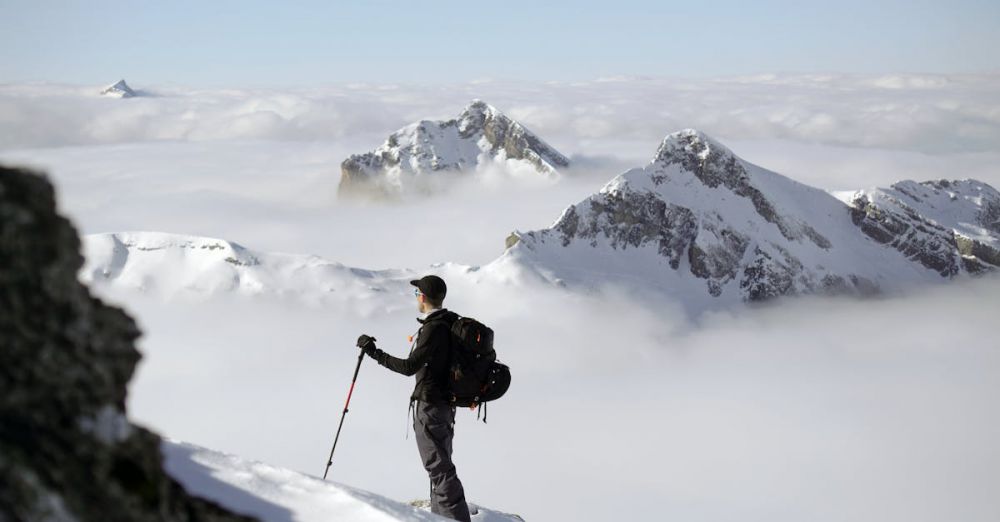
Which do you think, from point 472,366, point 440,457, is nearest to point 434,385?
point 472,366

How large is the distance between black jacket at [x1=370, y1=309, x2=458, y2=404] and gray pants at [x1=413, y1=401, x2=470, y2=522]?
20 centimetres

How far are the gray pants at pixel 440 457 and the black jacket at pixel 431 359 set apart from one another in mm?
204

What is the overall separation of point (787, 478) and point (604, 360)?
49479 mm

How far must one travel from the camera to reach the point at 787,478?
503 feet

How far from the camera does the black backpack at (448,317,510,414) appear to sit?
9531 mm

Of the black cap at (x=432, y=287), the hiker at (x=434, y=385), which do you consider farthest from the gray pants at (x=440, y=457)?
the black cap at (x=432, y=287)

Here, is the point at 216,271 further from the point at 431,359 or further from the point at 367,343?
the point at 431,359

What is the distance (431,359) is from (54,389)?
20.2 ft

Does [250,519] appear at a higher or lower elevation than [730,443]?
higher

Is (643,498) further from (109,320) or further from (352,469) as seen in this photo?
(109,320)

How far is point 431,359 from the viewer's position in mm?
9578

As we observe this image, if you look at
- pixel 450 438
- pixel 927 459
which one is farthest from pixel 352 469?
pixel 927 459

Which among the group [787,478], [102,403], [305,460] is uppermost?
[102,403]

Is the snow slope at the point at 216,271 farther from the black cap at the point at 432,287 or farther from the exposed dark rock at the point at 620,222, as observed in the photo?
the black cap at the point at 432,287
